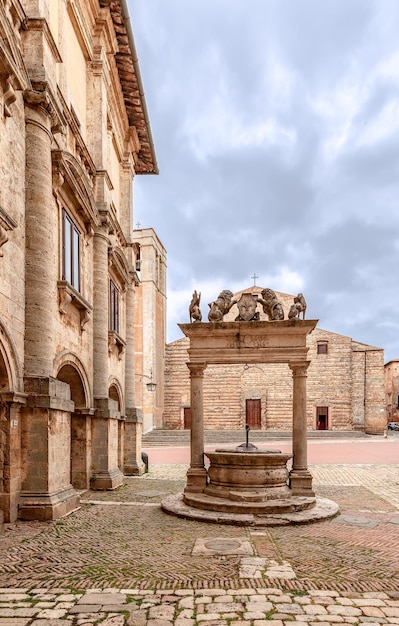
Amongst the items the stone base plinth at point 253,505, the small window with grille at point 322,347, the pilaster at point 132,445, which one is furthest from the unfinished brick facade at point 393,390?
the stone base plinth at point 253,505

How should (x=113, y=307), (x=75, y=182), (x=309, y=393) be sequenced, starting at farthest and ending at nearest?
1. (x=309, y=393)
2. (x=113, y=307)
3. (x=75, y=182)

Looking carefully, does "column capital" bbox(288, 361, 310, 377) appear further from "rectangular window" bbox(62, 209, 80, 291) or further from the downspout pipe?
the downspout pipe

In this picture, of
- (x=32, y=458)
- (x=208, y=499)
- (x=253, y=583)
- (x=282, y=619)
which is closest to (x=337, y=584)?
(x=253, y=583)

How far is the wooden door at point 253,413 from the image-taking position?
45312mm

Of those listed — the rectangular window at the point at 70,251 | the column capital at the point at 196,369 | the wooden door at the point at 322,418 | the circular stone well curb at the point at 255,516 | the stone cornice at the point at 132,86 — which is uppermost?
the stone cornice at the point at 132,86

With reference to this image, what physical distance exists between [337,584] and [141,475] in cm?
1298

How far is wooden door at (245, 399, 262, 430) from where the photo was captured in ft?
149

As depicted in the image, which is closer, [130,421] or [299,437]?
[299,437]

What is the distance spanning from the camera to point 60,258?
12.2 metres

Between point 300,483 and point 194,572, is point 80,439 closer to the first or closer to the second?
point 300,483

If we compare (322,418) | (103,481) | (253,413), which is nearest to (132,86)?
(103,481)

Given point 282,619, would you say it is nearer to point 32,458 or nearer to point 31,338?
point 32,458

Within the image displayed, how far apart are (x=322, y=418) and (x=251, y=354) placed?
3524 cm

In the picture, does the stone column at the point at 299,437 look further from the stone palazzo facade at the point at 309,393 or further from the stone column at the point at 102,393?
the stone palazzo facade at the point at 309,393
